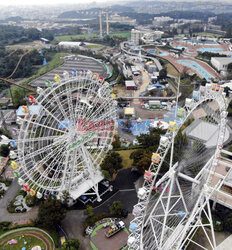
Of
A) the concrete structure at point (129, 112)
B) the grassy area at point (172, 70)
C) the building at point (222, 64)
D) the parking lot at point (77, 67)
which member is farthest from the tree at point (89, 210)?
the building at point (222, 64)

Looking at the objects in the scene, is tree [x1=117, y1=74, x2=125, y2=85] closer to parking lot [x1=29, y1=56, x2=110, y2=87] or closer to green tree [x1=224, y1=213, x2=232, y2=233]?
parking lot [x1=29, y1=56, x2=110, y2=87]

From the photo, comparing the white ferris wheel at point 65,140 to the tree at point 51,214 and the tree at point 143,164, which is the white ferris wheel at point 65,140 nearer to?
the tree at point 51,214

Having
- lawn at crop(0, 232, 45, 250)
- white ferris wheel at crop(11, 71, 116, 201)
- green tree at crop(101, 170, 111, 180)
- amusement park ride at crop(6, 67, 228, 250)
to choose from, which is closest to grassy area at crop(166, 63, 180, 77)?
amusement park ride at crop(6, 67, 228, 250)

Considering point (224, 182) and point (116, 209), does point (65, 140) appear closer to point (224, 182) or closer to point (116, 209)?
point (116, 209)

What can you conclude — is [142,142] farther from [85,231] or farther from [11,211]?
[11,211]

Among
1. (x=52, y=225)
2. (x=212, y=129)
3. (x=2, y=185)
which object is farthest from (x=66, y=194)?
(x=212, y=129)

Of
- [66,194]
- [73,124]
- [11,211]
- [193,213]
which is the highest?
[73,124]
